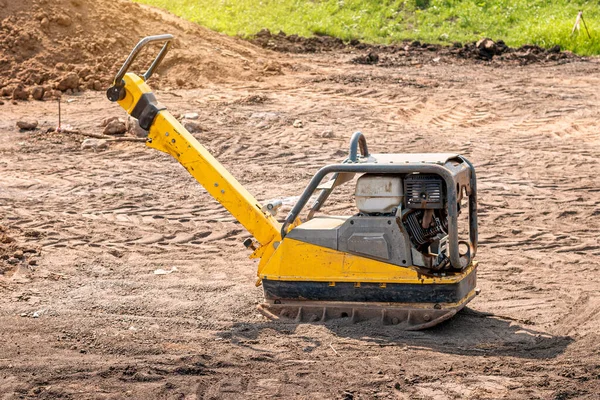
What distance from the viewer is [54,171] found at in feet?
41.7

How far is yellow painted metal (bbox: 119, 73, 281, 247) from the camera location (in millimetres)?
6930

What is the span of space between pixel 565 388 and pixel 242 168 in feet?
25.7

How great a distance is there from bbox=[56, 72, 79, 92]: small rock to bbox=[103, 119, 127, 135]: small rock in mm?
2876

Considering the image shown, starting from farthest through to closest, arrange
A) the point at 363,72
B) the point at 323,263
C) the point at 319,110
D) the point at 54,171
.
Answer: the point at 363,72
the point at 319,110
the point at 54,171
the point at 323,263

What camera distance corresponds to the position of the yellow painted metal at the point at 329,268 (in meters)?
6.47

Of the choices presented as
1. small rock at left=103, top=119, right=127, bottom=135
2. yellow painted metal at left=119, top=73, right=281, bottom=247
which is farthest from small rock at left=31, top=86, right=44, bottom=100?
yellow painted metal at left=119, top=73, right=281, bottom=247

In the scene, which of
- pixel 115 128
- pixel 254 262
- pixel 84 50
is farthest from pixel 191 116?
pixel 254 262

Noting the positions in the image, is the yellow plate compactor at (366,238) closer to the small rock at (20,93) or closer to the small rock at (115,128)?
the small rock at (115,128)

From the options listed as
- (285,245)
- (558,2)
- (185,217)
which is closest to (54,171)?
(185,217)

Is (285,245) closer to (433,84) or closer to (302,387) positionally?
(302,387)

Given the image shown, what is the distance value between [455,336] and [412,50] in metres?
16.0

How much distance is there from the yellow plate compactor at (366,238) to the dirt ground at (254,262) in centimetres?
22

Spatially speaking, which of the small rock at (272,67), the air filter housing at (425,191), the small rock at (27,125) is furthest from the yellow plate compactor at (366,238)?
the small rock at (272,67)

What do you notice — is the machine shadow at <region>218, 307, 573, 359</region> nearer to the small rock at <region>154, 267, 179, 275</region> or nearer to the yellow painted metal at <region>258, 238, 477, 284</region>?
the yellow painted metal at <region>258, 238, 477, 284</region>
